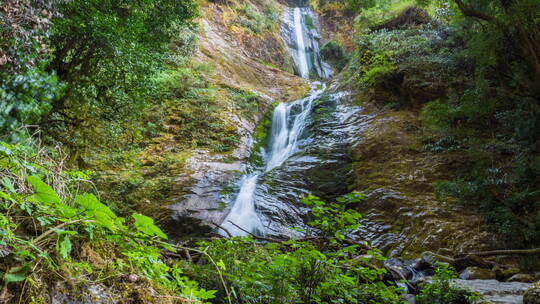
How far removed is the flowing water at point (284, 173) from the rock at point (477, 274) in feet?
10.7

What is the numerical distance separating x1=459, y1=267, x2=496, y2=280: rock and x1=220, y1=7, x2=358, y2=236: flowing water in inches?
128

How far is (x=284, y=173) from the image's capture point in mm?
9492

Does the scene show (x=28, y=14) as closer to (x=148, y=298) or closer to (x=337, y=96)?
(x=148, y=298)

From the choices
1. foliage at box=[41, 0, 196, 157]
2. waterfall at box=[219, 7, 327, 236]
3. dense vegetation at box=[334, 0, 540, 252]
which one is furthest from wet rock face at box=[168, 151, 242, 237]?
dense vegetation at box=[334, 0, 540, 252]

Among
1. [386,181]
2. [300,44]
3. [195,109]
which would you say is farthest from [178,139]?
[300,44]

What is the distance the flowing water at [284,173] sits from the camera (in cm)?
791

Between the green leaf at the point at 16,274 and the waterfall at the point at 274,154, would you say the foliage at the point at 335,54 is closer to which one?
the waterfall at the point at 274,154

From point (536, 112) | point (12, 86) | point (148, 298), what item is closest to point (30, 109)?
point (12, 86)

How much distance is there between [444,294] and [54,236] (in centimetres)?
338

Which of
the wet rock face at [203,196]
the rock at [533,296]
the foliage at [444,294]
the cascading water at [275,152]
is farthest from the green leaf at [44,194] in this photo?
the wet rock face at [203,196]

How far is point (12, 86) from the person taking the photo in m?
4.18

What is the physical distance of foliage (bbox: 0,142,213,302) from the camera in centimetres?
116

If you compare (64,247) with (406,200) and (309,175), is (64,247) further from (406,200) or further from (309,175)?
(309,175)

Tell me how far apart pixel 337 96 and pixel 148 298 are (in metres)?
13.2
